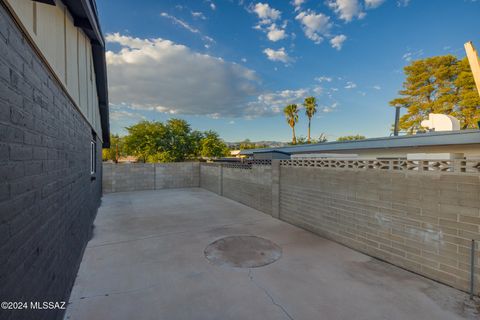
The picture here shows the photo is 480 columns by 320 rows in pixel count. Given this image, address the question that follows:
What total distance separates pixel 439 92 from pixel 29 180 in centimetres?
2854

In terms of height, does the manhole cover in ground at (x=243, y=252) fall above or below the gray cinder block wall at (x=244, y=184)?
below

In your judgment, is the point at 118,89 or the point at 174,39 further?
the point at 118,89

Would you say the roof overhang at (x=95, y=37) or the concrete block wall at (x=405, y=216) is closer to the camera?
the concrete block wall at (x=405, y=216)

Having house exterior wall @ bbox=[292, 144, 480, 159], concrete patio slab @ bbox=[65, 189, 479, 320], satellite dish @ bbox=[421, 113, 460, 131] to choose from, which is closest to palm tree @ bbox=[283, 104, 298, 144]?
house exterior wall @ bbox=[292, 144, 480, 159]

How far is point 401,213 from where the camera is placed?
419 centimetres

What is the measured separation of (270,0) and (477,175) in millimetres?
11335

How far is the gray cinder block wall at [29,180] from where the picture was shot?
1433 millimetres

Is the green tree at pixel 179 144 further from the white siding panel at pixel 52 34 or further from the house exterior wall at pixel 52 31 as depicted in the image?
the white siding panel at pixel 52 34

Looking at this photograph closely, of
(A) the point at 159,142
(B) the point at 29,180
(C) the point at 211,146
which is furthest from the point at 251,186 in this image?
(C) the point at 211,146

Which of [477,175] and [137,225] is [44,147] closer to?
[137,225]

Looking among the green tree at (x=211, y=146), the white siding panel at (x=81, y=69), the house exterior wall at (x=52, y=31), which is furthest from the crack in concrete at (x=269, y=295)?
the green tree at (x=211, y=146)

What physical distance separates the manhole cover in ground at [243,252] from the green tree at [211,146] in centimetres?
2008

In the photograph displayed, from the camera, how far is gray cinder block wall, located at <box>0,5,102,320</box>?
4.70 ft

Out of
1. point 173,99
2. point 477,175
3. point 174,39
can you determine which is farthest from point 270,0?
point 173,99
